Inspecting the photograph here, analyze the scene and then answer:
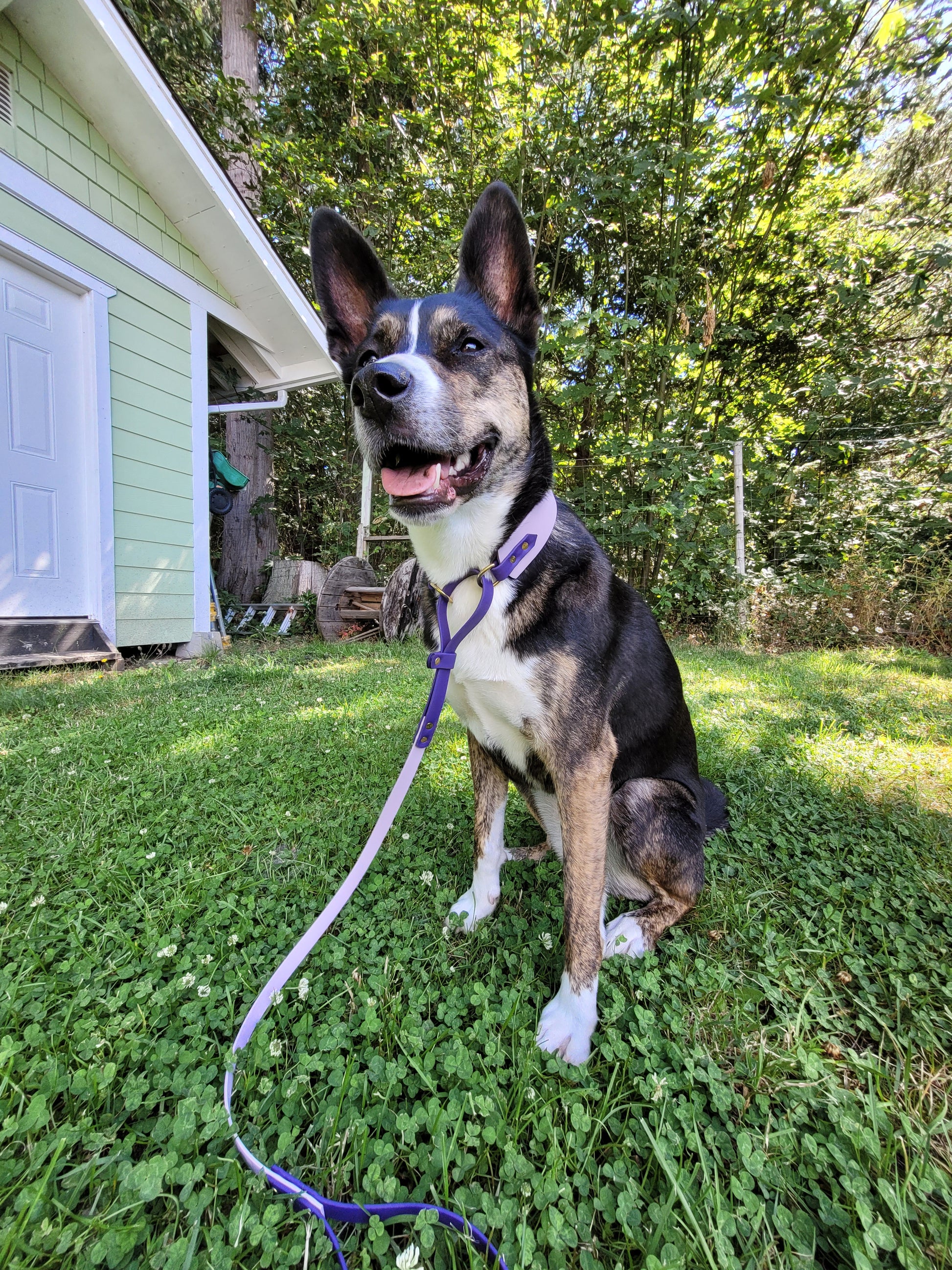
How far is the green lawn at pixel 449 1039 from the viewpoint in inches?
38.9

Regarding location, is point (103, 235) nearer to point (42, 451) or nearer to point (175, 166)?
point (175, 166)

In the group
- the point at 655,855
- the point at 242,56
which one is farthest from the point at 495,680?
the point at 242,56

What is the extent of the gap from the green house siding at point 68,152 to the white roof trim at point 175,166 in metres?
0.12

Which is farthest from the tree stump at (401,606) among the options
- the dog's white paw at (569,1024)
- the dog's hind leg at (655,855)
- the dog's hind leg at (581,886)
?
the dog's white paw at (569,1024)

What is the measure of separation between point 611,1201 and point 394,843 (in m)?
1.43

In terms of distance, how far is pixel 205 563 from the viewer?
23.3 ft

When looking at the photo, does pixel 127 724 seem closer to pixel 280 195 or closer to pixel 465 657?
pixel 465 657

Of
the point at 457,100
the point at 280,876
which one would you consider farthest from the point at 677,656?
the point at 457,100

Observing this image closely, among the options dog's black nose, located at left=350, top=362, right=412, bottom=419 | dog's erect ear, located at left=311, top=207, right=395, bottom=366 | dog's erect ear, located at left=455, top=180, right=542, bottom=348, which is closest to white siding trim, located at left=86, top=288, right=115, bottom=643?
dog's erect ear, located at left=311, top=207, right=395, bottom=366

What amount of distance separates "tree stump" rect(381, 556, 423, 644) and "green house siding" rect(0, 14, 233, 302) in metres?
4.63

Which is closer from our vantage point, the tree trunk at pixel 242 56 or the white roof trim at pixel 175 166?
the white roof trim at pixel 175 166

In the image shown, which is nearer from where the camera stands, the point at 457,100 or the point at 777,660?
the point at 777,660

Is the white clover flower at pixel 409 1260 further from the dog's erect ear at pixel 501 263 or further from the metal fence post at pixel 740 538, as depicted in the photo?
the metal fence post at pixel 740 538

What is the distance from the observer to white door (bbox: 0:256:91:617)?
201 inches
